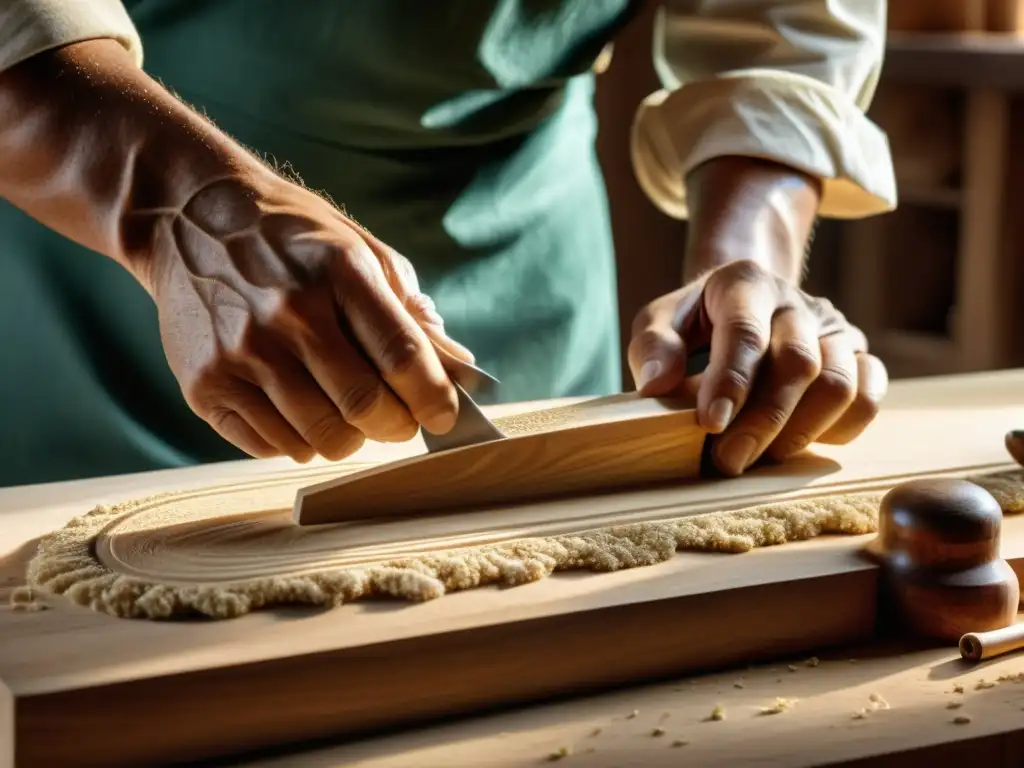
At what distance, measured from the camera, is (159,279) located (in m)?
1.11

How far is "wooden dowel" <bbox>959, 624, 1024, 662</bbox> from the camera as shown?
97 centimetres

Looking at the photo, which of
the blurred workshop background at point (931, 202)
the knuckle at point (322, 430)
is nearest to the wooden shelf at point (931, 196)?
the blurred workshop background at point (931, 202)

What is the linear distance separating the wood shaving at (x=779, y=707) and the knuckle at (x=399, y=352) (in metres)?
0.35

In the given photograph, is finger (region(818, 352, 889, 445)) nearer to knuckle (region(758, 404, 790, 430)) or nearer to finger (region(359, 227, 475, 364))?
knuckle (region(758, 404, 790, 430))

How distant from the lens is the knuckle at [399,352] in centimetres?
104

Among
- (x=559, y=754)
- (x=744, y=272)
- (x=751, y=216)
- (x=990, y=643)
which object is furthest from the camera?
(x=751, y=216)

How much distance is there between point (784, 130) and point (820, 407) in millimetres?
408

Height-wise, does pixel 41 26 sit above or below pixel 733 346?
above

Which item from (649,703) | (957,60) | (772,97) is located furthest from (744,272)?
(957,60)

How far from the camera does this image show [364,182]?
1589 millimetres

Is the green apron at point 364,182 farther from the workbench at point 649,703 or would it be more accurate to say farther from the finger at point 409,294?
the workbench at point 649,703

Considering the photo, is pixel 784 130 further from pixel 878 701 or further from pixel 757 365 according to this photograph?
pixel 878 701

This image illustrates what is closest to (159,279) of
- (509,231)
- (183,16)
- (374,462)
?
(374,462)

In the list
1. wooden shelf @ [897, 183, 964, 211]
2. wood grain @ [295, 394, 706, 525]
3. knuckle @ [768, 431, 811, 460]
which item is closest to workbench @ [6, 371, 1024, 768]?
wood grain @ [295, 394, 706, 525]
